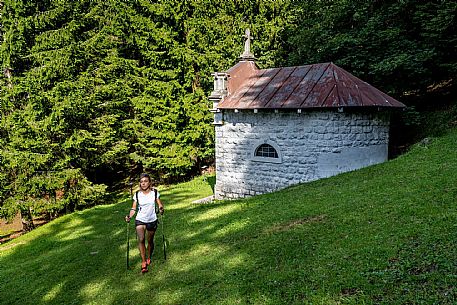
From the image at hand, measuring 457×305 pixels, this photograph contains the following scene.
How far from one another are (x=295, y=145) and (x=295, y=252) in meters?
6.22

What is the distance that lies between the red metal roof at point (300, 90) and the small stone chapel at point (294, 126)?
3 cm

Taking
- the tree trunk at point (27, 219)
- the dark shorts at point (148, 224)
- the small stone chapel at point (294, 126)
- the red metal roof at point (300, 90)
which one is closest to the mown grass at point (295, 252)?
the dark shorts at point (148, 224)

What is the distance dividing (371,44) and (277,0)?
31.9 feet

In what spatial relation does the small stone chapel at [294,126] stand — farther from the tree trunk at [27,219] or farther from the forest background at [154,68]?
the tree trunk at [27,219]

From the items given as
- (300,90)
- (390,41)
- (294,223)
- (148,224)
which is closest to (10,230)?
(148,224)

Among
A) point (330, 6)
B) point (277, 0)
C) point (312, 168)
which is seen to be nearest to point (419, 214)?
point (312, 168)

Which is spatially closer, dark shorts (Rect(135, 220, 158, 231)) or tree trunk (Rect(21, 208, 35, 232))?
dark shorts (Rect(135, 220, 158, 231))

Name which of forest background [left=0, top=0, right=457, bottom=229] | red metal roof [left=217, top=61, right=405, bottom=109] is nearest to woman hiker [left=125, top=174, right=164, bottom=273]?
red metal roof [left=217, top=61, right=405, bottom=109]

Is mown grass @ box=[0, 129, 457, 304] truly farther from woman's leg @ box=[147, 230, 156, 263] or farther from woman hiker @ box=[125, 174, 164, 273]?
woman hiker @ box=[125, 174, 164, 273]

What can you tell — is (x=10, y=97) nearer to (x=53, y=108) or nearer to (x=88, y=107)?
(x=53, y=108)

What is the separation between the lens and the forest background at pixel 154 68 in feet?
45.1

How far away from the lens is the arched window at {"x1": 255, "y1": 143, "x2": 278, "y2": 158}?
40.1 ft

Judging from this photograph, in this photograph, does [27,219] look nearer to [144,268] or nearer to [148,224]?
[144,268]

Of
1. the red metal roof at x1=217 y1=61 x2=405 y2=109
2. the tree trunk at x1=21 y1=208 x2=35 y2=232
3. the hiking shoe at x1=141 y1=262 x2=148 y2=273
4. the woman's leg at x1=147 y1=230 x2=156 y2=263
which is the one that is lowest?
the tree trunk at x1=21 y1=208 x2=35 y2=232
